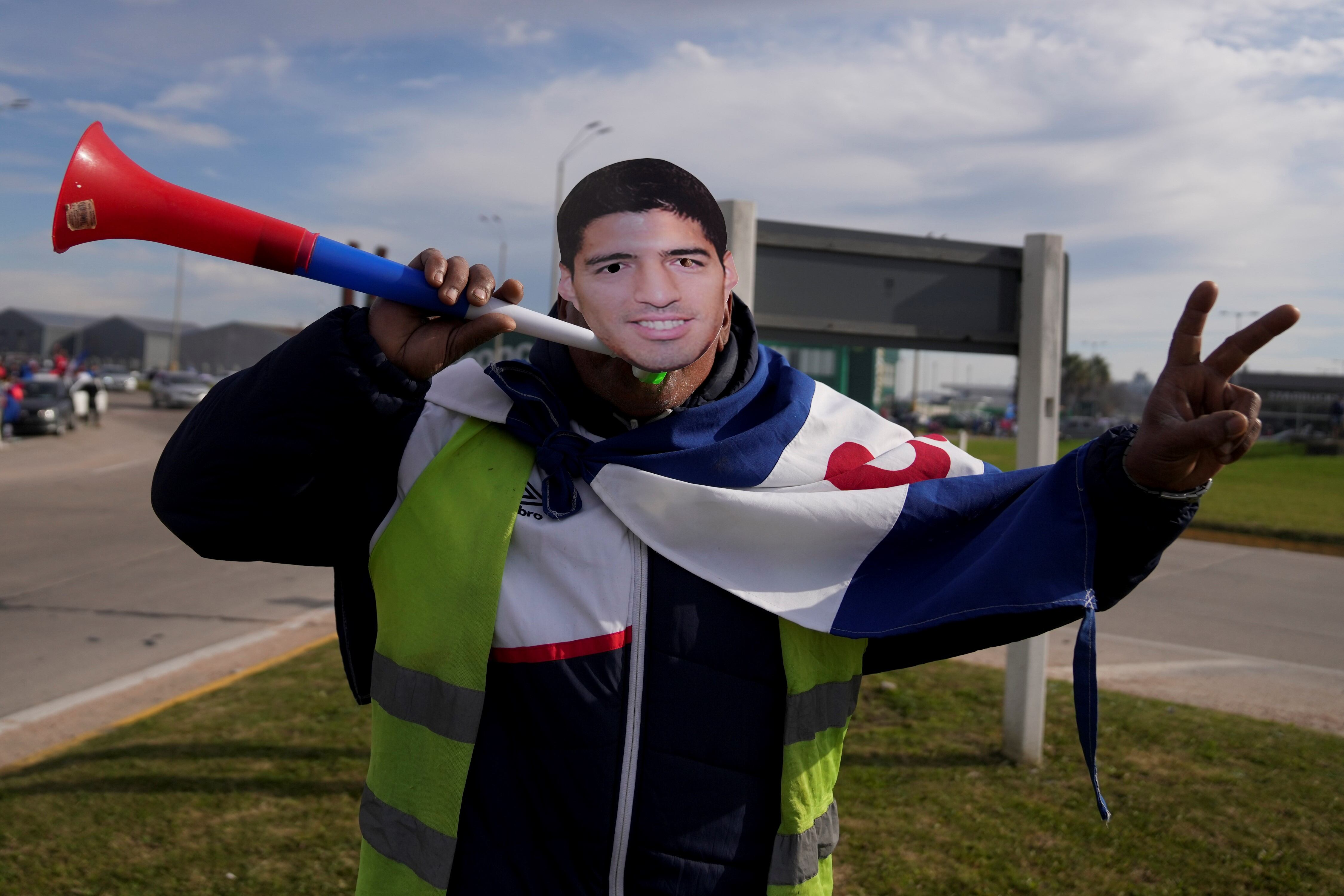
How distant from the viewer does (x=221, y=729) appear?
520 centimetres

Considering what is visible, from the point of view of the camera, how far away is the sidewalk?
238 inches

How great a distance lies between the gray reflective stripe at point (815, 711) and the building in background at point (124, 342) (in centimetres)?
10396

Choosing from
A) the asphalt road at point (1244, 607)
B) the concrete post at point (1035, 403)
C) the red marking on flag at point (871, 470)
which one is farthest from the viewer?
the asphalt road at point (1244, 607)

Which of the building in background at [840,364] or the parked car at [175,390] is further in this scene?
the parked car at [175,390]

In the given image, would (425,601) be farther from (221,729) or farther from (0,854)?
(221,729)

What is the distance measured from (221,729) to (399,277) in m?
4.34

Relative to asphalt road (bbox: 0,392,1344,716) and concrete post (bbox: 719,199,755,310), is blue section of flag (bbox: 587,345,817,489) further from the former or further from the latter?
asphalt road (bbox: 0,392,1344,716)

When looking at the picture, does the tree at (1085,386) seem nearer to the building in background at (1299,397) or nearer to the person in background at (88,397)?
the building in background at (1299,397)

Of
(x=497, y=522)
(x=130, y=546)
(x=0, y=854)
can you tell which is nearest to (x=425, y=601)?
(x=497, y=522)

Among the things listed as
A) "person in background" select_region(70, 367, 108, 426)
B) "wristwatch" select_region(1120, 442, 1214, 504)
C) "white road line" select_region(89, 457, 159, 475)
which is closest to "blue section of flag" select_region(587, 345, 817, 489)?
"wristwatch" select_region(1120, 442, 1214, 504)

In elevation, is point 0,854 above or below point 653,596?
below

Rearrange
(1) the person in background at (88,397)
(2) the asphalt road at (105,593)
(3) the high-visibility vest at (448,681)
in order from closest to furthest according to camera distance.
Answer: (3) the high-visibility vest at (448,681) → (2) the asphalt road at (105,593) → (1) the person in background at (88,397)

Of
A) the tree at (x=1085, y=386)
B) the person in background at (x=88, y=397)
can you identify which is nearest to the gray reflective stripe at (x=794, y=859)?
the person in background at (x=88, y=397)

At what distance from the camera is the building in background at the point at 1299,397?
54.2 m
